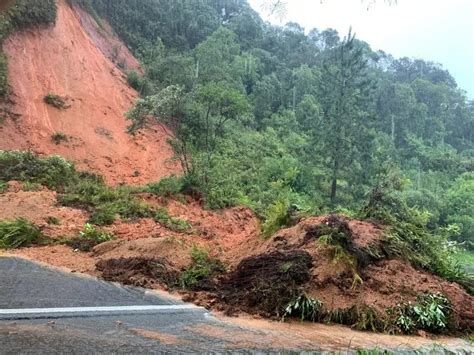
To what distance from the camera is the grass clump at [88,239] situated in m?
9.96

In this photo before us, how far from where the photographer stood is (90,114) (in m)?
23.0

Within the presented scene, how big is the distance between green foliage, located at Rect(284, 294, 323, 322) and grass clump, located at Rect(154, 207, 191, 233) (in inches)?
234

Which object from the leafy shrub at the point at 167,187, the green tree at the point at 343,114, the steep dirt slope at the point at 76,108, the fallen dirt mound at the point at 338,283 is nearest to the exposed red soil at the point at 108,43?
the steep dirt slope at the point at 76,108

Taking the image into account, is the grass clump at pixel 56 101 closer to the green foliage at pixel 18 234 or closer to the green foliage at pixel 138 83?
the green foliage at pixel 138 83

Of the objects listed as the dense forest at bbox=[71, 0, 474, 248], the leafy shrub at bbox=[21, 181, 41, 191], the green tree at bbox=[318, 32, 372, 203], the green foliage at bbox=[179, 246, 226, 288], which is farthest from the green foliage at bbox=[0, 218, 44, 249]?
the green tree at bbox=[318, 32, 372, 203]

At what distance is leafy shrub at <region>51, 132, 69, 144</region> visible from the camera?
66.0ft

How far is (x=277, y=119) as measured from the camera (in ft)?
120

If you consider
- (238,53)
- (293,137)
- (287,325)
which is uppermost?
(238,53)

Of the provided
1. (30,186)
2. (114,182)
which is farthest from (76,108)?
(30,186)

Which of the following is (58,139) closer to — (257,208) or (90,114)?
(90,114)

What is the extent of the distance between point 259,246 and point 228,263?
73 centimetres

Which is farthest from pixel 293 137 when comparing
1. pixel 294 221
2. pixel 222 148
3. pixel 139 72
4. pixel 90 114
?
pixel 294 221

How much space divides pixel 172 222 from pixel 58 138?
30.6ft

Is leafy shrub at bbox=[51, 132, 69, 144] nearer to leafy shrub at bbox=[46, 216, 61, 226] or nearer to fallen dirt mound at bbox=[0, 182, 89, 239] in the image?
fallen dirt mound at bbox=[0, 182, 89, 239]
